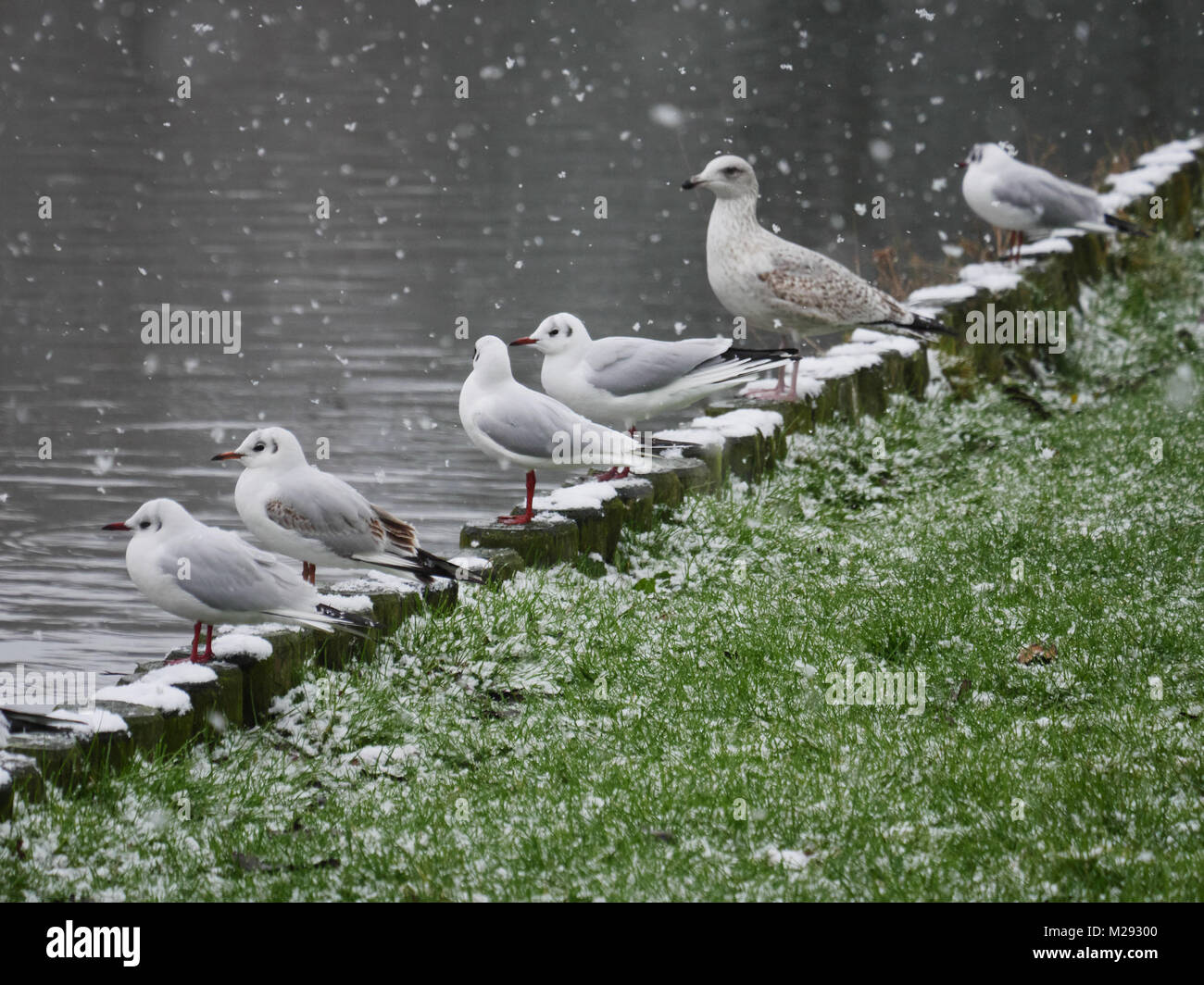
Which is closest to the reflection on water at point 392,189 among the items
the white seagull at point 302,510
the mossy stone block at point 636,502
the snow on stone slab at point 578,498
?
the snow on stone slab at point 578,498

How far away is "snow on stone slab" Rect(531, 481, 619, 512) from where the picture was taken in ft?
23.0

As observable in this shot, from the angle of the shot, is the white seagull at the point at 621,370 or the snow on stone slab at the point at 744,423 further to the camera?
the snow on stone slab at the point at 744,423

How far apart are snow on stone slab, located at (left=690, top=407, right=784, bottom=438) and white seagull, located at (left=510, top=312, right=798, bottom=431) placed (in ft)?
1.83

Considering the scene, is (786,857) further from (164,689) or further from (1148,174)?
(1148,174)

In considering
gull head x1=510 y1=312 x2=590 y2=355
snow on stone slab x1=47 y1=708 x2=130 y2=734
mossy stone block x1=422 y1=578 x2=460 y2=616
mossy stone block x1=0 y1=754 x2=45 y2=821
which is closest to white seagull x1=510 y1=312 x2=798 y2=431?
gull head x1=510 y1=312 x2=590 y2=355

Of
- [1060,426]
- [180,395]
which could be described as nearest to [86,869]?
[1060,426]

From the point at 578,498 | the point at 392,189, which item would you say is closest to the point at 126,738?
the point at 578,498

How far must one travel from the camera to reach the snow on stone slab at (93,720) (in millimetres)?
4785

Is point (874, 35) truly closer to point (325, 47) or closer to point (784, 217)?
point (325, 47)

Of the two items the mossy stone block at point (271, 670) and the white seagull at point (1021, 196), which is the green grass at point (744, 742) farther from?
the white seagull at point (1021, 196)

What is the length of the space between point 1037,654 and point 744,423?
293 cm

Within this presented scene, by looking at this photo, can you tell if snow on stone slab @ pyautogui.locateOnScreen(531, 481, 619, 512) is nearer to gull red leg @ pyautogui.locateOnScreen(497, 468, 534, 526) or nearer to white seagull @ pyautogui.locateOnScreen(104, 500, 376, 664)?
gull red leg @ pyautogui.locateOnScreen(497, 468, 534, 526)

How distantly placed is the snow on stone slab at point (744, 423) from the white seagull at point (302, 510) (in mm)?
2524

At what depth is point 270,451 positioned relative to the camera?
5883 millimetres
